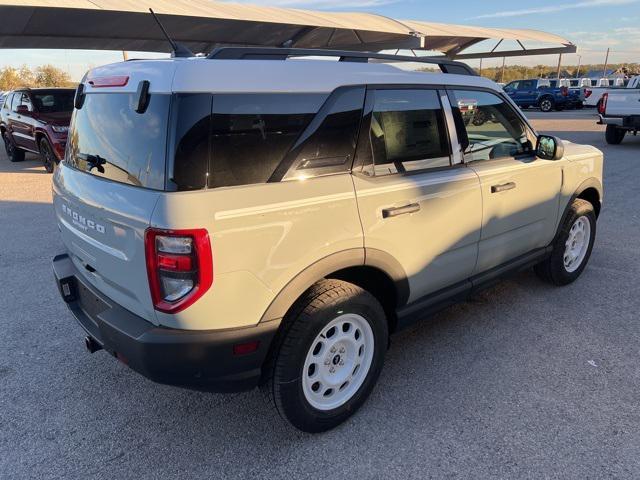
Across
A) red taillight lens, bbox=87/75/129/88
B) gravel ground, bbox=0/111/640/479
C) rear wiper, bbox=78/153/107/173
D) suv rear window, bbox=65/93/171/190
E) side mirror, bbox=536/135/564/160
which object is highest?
red taillight lens, bbox=87/75/129/88

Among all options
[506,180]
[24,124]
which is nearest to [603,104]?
[506,180]

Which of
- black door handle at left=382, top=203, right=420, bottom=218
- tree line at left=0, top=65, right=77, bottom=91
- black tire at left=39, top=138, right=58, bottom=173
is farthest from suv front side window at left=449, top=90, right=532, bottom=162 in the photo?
tree line at left=0, top=65, right=77, bottom=91

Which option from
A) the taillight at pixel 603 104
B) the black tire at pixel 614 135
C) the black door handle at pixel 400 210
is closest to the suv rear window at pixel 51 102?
the black door handle at pixel 400 210

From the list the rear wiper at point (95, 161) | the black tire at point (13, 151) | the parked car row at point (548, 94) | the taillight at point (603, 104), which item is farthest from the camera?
the parked car row at point (548, 94)

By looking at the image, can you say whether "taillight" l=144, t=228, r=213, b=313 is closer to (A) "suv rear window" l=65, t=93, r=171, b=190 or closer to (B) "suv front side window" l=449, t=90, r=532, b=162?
(A) "suv rear window" l=65, t=93, r=171, b=190

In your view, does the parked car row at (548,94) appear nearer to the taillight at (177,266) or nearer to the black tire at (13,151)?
the black tire at (13,151)

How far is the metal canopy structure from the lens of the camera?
12414 mm

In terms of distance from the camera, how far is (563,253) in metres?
4.22

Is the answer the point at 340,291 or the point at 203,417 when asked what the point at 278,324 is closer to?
the point at 340,291

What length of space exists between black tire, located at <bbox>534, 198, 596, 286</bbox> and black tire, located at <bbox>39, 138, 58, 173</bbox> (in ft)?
33.3

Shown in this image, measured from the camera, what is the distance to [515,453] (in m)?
2.45

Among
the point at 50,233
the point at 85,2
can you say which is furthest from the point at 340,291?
the point at 85,2

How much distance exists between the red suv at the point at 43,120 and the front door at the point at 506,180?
31.2 feet

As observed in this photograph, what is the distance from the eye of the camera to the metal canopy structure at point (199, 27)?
12.4 metres
